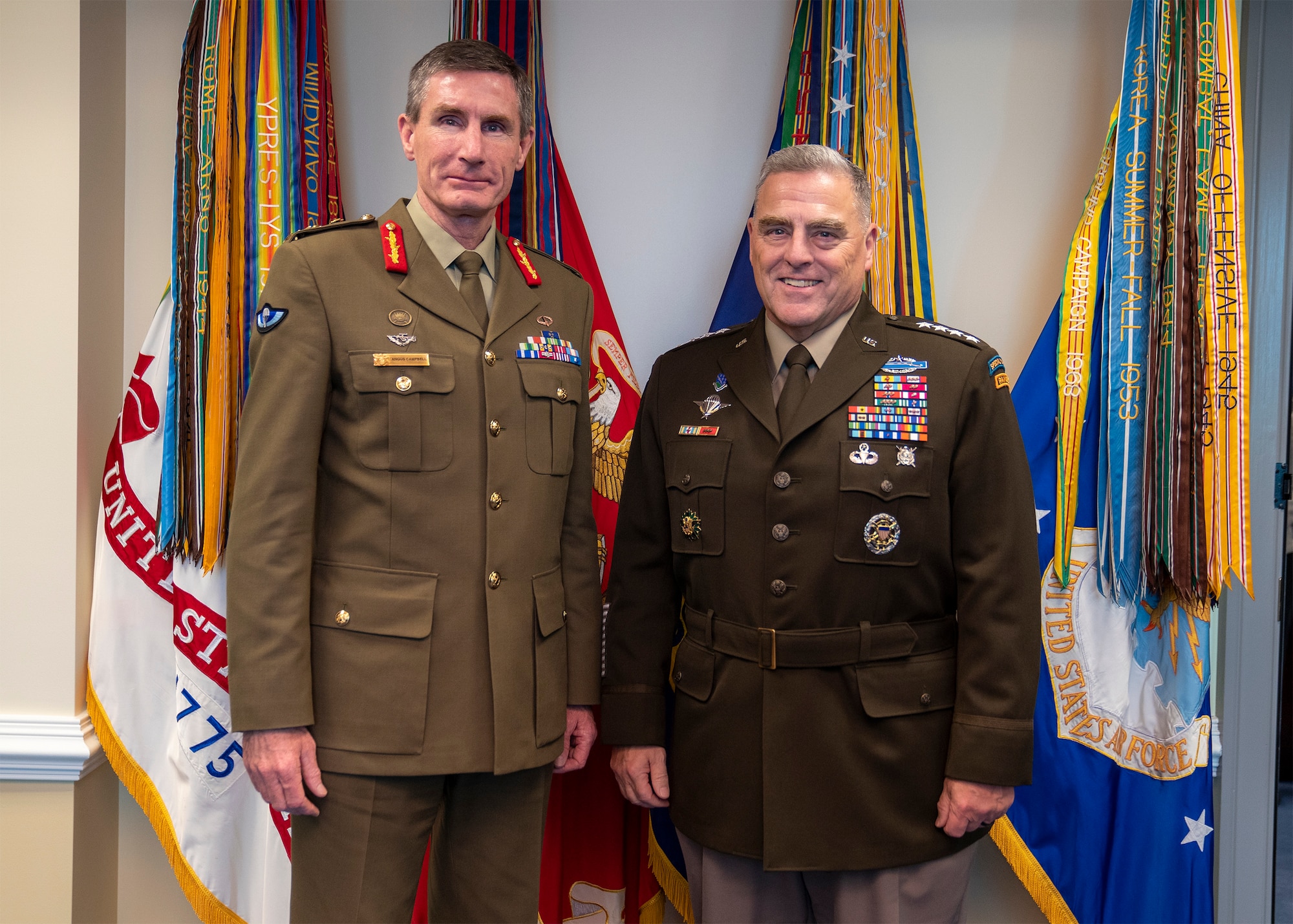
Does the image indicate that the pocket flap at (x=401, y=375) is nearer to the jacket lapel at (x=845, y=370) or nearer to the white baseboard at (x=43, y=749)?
the jacket lapel at (x=845, y=370)

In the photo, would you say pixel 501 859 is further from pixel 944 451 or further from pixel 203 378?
pixel 203 378

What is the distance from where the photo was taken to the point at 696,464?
1.60 m

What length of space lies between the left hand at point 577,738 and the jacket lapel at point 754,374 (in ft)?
1.97

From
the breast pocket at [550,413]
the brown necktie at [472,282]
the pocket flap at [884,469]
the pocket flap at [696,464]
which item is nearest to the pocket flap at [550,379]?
the breast pocket at [550,413]

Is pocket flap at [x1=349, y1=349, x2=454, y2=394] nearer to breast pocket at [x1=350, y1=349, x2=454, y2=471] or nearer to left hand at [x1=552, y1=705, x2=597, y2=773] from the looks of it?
breast pocket at [x1=350, y1=349, x2=454, y2=471]

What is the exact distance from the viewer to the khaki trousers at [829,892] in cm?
149

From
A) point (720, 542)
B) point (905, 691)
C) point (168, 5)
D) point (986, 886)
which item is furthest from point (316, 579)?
point (986, 886)

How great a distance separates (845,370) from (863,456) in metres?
0.15

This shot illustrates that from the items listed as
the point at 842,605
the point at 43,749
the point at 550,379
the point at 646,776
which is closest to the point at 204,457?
the point at 43,749

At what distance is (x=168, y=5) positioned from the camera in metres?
2.19

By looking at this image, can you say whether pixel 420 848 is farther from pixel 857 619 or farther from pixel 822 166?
pixel 822 166

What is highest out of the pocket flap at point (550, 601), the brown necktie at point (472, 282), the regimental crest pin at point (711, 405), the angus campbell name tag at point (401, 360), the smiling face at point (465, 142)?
the smiling face at point (465, 142)

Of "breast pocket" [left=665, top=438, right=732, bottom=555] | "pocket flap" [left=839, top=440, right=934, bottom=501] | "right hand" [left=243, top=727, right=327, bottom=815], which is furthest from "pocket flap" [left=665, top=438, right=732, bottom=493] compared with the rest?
"right hand" [left=243, top=727, right=327, bottom=815]

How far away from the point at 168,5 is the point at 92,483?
3.79 ft
